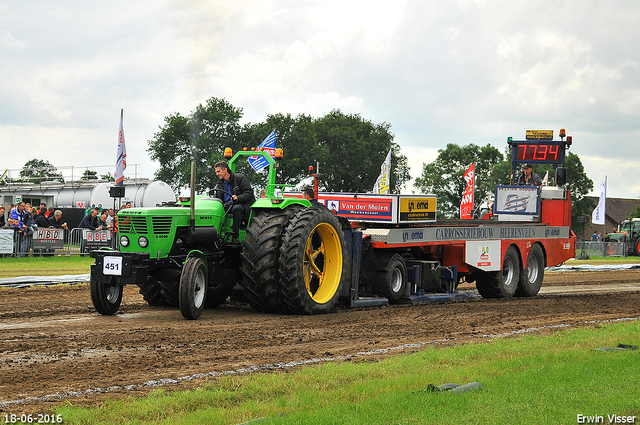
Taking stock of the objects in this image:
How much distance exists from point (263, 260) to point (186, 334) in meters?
1.91

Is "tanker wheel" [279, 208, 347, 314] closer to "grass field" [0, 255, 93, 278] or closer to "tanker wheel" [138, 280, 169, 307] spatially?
"tanker wheel" [138, 280, 169, 307]

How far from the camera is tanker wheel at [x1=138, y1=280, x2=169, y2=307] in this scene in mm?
11445

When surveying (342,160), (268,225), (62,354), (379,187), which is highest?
(342,160)

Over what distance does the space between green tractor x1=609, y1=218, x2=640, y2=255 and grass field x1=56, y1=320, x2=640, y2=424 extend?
38.9m

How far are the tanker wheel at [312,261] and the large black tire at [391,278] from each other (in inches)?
50.2

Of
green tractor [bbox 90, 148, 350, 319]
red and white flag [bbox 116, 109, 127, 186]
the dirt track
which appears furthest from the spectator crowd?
green tractor [bbox 90, 148, 350, 319]

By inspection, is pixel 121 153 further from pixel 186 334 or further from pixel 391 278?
pixel 186 334

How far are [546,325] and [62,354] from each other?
6635 mm

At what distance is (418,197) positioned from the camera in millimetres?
13617

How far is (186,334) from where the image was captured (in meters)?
8.59

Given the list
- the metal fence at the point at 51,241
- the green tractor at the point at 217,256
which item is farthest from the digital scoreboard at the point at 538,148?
the metal fence at the point at 51,241

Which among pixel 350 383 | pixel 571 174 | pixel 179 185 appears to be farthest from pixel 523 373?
pixel 571 174

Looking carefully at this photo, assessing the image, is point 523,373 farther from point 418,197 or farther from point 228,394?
point 418,197

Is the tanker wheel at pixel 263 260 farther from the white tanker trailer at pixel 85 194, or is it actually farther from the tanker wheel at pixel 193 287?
the white tanker trailer at pixel 85 194
